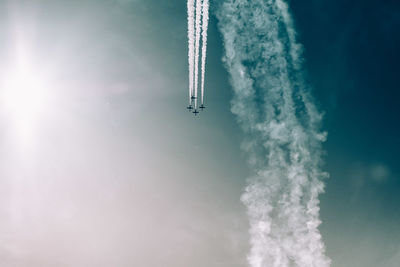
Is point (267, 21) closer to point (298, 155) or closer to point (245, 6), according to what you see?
point (245, 6)

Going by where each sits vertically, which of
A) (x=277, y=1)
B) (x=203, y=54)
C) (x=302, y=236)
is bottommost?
(x=302, y=236)

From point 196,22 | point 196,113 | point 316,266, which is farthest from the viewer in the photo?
point 196,113

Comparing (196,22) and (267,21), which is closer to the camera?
(196,22)

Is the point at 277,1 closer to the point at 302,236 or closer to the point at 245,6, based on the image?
the point at 245,6

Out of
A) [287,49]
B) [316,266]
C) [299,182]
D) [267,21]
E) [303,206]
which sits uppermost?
[267,21]

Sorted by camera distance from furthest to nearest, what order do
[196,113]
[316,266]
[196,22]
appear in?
A: [196,113]
[316,266]
[196,22]

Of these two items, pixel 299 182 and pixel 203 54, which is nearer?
pixel 203 54

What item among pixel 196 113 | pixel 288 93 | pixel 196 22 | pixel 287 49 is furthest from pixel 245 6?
pixel 196 113

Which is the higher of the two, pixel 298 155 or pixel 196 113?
pixel 196 113

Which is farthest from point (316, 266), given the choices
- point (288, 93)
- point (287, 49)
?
point (287, 49)
